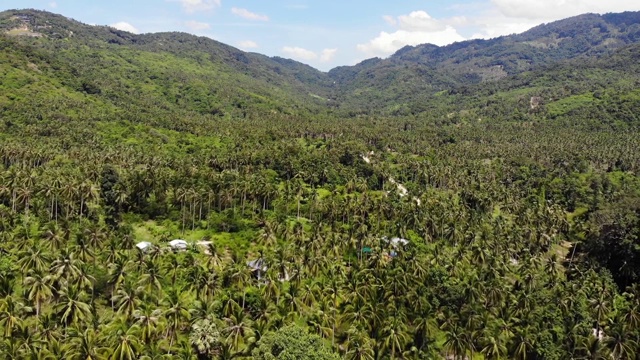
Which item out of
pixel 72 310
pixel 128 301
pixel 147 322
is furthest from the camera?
pixel 128 301

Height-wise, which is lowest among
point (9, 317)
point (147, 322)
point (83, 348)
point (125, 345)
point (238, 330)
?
point (238, 330)

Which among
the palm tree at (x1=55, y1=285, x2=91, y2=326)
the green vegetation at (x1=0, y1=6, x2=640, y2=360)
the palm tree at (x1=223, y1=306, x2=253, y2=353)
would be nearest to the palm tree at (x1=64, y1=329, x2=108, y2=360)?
the green vegetation at (x1=0, y1=6, x2=640, y2=360)

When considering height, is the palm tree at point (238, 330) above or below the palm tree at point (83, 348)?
below

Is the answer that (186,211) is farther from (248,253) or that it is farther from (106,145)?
(106,145)

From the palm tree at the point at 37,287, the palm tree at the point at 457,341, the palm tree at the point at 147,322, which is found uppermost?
the palm tree at the point at 37,287

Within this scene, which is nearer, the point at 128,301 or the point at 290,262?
the point at 128,301

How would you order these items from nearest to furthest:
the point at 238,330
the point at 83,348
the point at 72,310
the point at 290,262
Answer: the point at 83,348 → the point at 72,310 → the point at 238,330 → the point at 290,262

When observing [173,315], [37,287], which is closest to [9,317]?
[37,287]

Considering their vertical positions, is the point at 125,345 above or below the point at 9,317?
below

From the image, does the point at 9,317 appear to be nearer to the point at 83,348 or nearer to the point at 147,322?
the point at 83,348

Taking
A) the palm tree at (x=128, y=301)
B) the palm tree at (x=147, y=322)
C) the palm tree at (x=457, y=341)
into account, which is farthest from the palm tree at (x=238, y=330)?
the palm tree at (x=457, y=341)

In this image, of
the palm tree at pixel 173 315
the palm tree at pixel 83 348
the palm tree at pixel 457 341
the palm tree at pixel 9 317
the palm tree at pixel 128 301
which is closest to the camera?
the palm tree at pixel 83 348

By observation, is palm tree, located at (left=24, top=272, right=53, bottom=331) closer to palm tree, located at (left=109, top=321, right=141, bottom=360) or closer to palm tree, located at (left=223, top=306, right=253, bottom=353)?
palm tree, located at (left=109, top=321, right=141, bottom=360)

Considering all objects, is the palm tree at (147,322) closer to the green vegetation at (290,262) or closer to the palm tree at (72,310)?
the green vegetation at (290,262)
